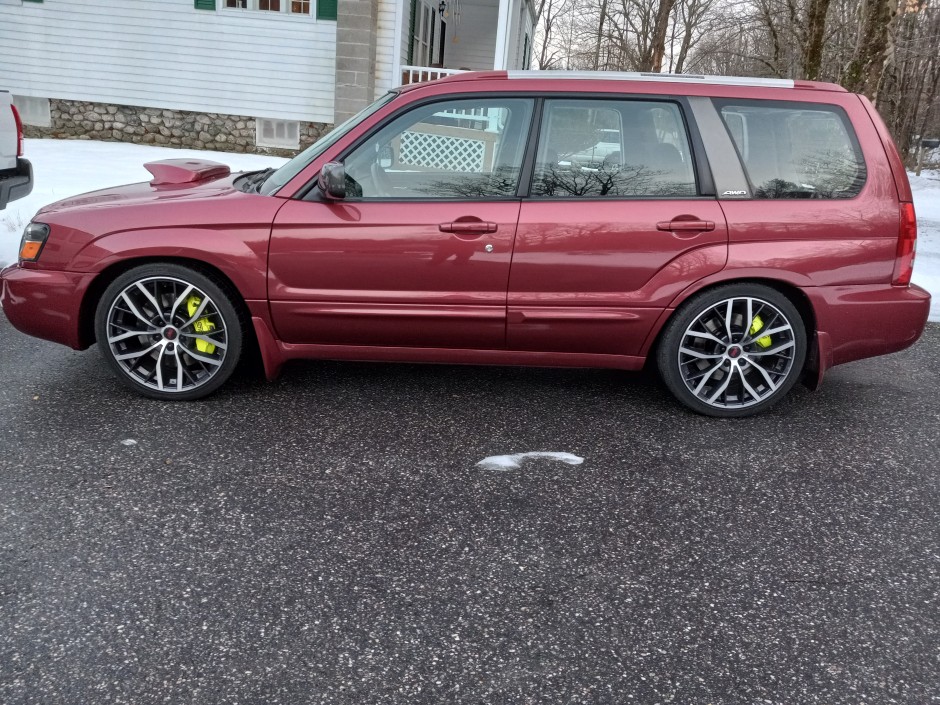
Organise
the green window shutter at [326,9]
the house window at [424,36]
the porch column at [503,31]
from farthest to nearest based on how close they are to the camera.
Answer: the house window at [424,36] < the porch column at [503,31] < the green window shutter at [326,9]

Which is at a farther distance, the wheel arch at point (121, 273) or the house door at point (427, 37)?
the house door at point (427, 37)

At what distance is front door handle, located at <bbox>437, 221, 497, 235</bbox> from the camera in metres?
3.87

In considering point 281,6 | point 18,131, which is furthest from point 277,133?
point 18,131

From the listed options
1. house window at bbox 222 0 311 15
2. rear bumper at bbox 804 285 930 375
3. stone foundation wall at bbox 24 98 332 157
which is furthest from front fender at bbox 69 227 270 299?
house window at bbox 222 0 311 15

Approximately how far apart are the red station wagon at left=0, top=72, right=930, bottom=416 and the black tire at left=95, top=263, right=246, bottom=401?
0.01 m

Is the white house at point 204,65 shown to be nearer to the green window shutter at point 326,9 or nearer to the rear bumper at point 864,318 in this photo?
the green window shutter at point 326,9

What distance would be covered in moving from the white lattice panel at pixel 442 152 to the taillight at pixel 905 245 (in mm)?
2150

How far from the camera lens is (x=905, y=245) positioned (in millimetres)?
3998

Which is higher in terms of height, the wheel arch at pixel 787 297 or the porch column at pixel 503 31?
the porch column at pixel 503 31

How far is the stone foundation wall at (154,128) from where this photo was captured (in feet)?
49.3

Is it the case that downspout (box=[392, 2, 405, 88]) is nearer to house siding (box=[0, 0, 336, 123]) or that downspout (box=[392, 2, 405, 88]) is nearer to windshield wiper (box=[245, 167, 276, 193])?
house siding (box=[0, 0, 336, 123])

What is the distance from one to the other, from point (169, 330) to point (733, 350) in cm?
292

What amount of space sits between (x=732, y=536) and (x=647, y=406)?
53.2 inches

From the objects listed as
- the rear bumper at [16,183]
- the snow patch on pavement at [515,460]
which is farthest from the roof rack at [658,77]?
the rear bumper at [16,183]
